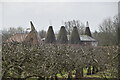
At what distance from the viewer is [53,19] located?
5.96 feet

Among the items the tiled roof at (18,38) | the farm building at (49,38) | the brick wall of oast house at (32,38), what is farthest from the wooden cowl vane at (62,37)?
the tiled roof at (18,38)

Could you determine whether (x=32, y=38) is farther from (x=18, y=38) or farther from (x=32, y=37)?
(x=18, y=38)

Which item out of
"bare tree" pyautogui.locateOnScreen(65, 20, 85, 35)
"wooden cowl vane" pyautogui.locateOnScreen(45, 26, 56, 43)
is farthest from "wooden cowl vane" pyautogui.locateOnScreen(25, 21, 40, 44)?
"bare tree" pyautogui.locateOnScreen(65, 20, 85, 35)

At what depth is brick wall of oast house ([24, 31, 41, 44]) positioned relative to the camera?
6.03 ft

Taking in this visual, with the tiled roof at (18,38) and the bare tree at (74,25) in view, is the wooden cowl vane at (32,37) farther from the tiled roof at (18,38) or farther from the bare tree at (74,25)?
the bare tree at (74,25)

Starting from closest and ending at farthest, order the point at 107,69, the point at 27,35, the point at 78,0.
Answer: the point at 78,0, the point at 27,35, the point at 107,69

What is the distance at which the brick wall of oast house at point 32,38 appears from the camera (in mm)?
1839

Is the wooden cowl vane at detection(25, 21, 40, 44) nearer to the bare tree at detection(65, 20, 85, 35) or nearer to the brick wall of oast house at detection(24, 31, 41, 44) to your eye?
the brick wall of oast house at detection(24, 31, 41, 44)

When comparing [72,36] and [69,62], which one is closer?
[72,36]

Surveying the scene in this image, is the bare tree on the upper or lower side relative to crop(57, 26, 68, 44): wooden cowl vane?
upper

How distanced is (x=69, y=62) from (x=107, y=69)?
0.46 metres

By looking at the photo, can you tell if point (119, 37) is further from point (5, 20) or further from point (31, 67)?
point (5, 20)

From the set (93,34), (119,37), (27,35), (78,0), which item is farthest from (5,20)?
(119,37)

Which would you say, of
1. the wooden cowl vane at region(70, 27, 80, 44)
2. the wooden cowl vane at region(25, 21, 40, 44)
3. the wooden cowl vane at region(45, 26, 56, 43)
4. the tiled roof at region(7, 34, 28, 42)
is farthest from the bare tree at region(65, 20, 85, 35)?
the tiled roof at region(7, 34, 28, 42)
